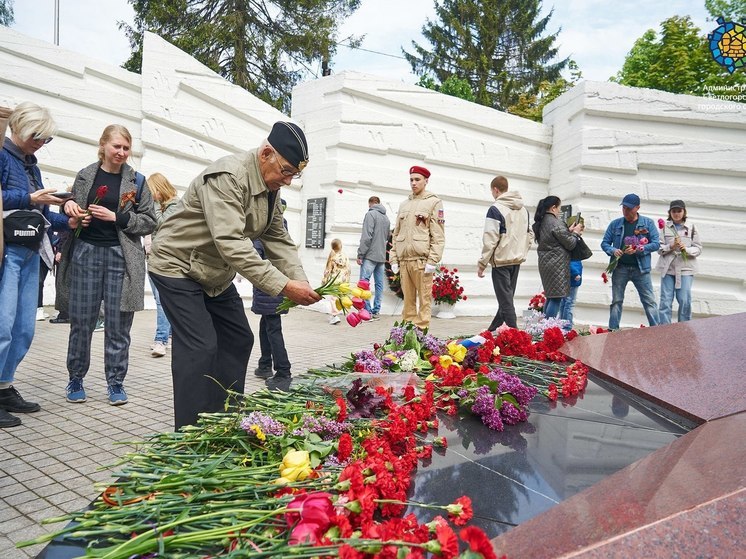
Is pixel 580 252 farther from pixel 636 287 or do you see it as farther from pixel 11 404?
pixel 11 404

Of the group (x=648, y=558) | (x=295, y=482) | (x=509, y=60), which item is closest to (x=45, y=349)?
(x=295, y=482)

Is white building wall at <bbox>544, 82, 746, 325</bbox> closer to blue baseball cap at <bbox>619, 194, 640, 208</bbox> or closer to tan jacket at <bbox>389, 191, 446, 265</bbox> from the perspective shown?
blue baseball cap at <bbox>619, 194, 640, 208</bbox>

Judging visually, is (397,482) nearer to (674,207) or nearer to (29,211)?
(29,211)

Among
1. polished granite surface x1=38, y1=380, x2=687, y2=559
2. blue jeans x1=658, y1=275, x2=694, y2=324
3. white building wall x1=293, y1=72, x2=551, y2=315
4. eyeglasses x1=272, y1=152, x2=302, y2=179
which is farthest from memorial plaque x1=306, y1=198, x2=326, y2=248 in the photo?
polished granite surface x1=38, y1=380, x2=687, y2=559

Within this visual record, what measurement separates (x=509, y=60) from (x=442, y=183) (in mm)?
21330

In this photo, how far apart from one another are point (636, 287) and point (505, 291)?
6.54 ft

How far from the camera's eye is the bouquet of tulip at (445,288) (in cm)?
977

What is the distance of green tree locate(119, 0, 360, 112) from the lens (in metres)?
18.3

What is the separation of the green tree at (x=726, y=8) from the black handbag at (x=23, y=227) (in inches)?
1298

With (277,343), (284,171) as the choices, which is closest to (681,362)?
(284,171)

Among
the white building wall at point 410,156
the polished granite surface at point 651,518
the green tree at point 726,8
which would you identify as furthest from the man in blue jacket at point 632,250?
the green tree at point 726,8

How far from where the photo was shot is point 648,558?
3.85 feet

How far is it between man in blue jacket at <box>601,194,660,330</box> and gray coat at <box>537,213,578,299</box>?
747mm

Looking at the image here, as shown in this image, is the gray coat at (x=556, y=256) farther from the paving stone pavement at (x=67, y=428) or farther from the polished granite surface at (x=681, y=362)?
the polished granite surface at (x=681, y=362)
